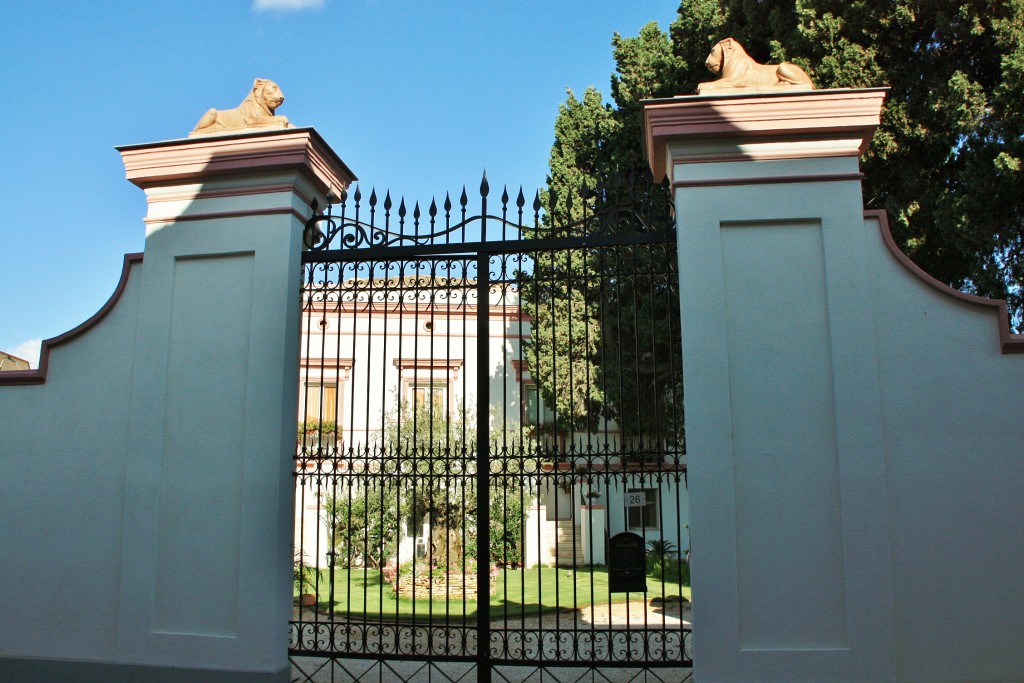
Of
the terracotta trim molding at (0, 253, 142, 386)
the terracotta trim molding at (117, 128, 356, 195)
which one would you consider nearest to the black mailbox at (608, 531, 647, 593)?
the terracotta trim molding at (117, 128, 356, 195)

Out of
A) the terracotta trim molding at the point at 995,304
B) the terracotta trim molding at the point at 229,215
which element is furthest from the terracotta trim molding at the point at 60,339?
the terracotta trim molding at the point at 995,304

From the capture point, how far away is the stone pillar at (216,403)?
583cm

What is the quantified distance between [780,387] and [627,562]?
5.35 feet

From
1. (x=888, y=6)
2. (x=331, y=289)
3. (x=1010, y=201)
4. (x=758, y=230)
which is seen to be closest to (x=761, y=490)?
(x=758, y=230)

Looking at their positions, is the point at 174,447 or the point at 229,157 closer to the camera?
the point at 174,447

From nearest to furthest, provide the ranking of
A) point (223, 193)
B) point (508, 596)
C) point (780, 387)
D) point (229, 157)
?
point (780, 387) → point (229, 157) → point (223, 193) → point (508, 596)

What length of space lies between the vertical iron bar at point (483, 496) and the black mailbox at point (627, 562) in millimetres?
895

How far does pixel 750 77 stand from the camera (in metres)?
5.77

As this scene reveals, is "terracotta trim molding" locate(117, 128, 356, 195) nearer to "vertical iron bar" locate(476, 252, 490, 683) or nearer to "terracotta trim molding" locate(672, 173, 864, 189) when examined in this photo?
"vertical iron bar" locate(476, 252, 490, 683)

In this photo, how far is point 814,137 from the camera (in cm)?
559

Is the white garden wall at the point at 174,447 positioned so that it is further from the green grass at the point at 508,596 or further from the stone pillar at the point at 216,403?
the green grass at the point at 508,596

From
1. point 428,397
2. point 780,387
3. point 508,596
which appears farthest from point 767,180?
point 508,596

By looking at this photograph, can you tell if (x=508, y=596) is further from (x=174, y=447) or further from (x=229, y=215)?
(x=229, y=215)

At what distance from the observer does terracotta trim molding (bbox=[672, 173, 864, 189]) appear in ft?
18.1
